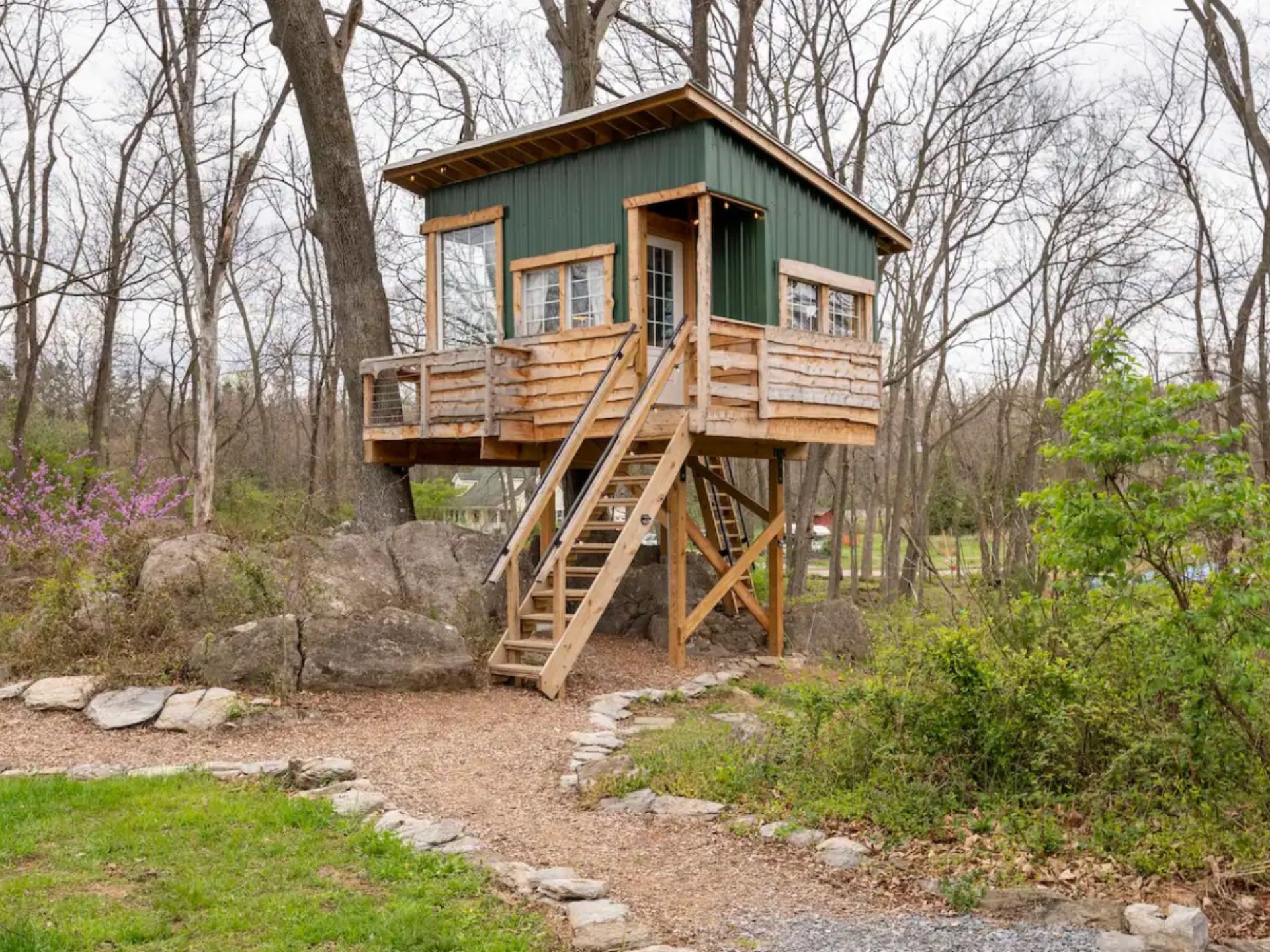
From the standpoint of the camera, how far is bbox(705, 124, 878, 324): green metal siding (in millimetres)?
12375

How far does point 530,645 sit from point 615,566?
115 centimetres

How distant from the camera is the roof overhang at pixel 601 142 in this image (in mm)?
11898

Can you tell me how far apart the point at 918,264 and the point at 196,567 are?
18255 mm

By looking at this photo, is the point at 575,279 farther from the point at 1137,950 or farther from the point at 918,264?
the point at 918,264

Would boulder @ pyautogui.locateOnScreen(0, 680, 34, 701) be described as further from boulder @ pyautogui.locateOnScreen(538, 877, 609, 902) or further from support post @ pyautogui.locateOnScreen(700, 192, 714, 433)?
support post @ pyautogui.locateOnScreen(700, 192, 714, 433)

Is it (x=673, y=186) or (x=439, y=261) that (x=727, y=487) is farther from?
(x=439, y=261)

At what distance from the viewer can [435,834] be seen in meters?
6.13

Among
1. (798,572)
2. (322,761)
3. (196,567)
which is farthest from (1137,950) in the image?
(798,572)

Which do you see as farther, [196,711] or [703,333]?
[703,333]

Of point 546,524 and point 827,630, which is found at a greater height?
Answer: point 546,524

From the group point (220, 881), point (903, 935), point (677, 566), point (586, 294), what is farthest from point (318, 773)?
point (586, 294)

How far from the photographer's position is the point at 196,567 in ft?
35.1

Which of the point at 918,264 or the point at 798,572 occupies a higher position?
the point at 918,264

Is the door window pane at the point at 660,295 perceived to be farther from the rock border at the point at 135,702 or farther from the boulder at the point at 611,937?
the boulder at the point at 611,937
